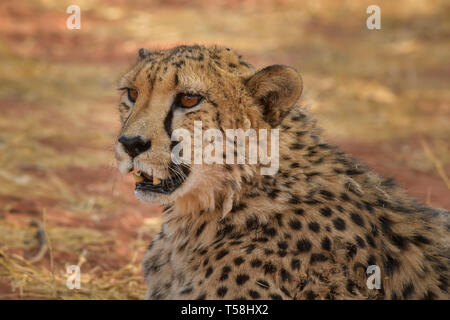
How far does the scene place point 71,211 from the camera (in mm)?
6215

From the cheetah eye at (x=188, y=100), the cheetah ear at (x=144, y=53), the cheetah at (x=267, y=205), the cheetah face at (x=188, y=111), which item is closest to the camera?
the cheetah at (x=267, y=205)

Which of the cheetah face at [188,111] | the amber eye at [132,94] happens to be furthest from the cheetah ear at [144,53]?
the cheetah face at [188,111]

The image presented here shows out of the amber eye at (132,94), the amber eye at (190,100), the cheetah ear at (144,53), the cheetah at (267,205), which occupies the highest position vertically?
the cheetah ear at (144,53)

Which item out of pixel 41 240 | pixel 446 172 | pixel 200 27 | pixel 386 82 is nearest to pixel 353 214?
pixel 41 240

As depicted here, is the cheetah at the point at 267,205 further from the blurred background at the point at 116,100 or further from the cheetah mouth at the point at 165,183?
the blurred background at the point at 116,100

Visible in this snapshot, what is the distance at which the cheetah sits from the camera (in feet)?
10.2

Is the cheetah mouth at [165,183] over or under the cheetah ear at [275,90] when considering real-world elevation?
under

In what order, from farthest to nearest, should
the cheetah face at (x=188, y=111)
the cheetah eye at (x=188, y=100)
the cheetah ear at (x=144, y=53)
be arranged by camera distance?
the cheetah ear at (x=144, y=53) → the cheetah eye at (x=188, y=100) → the cheetah face at (x=188, y=111)

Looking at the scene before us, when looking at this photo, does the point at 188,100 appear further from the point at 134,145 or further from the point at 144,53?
the point at 144,53

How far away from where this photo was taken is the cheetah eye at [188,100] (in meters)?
3.40

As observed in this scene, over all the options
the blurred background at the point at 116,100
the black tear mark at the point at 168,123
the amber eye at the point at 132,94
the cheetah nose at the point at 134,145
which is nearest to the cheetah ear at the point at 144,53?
the amber eye at the point at 132,94

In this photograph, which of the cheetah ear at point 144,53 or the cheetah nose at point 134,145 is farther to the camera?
the cheetah ear at point 144,53

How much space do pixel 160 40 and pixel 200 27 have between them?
1535 millimetres
